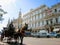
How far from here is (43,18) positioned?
6600 cm

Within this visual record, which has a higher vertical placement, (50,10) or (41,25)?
(50,10)

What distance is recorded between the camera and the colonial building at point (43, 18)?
58.0m

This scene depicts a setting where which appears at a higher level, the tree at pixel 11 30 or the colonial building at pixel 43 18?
the colonial building at pixel 43 18

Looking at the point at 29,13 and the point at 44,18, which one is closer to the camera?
the point at 44,18

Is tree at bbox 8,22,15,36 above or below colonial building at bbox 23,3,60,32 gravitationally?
below

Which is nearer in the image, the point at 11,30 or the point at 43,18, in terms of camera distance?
the point at 11,30

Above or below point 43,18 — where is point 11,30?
below

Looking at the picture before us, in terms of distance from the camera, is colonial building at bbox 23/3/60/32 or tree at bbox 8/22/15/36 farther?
colonial building at bbox 23/3/60/32

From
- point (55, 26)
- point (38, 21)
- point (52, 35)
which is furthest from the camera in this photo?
point (38, 21)

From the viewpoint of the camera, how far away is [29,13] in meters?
80.9

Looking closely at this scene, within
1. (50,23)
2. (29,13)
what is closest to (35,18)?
(29,13)

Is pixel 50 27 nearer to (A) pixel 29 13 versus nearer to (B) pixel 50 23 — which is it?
(B) pixel 50 23

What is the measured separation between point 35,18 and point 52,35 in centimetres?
3131

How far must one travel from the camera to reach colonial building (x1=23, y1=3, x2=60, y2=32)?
58.0 m
